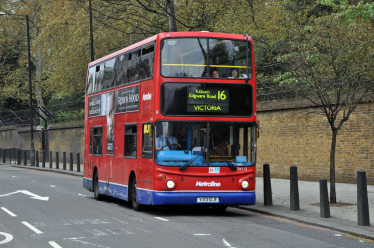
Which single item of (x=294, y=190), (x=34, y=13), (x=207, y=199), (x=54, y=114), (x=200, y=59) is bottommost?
(x=207, y=199)

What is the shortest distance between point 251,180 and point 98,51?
21832 millimetres

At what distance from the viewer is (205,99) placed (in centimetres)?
1359

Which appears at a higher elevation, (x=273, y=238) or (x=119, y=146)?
(x=119, y=146)

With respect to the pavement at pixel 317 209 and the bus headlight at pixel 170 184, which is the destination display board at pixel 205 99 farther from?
the pavement at pixel 317 209

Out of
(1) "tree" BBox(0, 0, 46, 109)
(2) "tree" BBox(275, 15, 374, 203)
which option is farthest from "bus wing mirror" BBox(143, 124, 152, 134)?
(1) "tree" BBox(0, 0, 46, 109)

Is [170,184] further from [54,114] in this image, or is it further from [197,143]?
[54,114]

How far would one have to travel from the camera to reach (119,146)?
16281 mm

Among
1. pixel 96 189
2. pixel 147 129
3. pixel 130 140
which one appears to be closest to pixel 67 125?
pixel 96 189

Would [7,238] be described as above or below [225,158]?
below

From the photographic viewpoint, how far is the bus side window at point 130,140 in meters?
15.0

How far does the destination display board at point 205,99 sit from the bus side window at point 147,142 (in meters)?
1.04

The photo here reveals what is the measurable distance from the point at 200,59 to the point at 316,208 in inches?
176

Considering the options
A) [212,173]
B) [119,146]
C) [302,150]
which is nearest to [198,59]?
[212,173]

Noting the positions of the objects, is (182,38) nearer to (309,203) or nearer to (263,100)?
(309,203)
